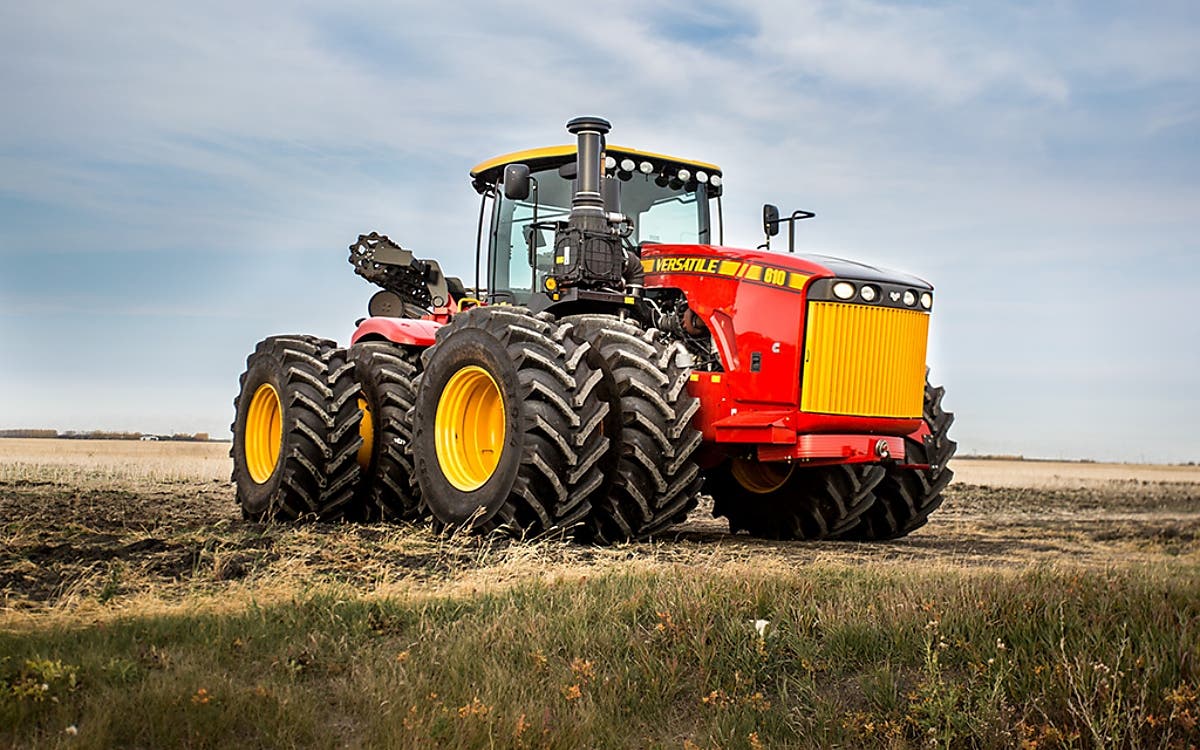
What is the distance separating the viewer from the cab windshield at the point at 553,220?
12.5m

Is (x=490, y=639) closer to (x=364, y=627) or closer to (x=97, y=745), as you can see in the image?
(x=364, y=627)

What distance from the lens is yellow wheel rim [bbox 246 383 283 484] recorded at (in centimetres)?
1427

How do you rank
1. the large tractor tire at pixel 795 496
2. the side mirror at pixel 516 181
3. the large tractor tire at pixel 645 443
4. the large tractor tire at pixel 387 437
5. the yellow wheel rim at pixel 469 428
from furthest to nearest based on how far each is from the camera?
the large tractor tire at pixel 387 437 < the large tractor tire at pixel 795 496 < the yellow wheel rim at pixel 469 428 < the side mirror at pixel 516 181 < the large tractor tire at pixel 645 443

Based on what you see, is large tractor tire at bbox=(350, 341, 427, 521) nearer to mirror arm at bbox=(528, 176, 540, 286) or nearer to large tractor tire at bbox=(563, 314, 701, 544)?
mirror arm at bbox=(528, 176, 540, 286)

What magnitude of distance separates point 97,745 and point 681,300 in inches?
295

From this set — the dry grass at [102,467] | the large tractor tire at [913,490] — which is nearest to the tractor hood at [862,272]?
the large tractor tire at [913,490]

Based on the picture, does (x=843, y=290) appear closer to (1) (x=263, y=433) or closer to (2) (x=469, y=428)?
(2) (x=469, y=428)

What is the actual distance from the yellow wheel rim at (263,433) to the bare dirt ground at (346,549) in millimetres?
704

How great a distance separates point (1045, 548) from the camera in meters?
11.5

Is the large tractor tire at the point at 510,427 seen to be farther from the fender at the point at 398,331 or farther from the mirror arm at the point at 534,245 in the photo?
the fender at the point at 398,331

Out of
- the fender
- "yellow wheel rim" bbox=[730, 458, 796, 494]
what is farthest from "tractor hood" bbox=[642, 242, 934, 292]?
the fender

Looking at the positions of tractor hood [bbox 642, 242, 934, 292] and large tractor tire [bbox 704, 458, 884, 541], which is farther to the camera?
large tractor tire [bbox 704, 458, 884, 541]

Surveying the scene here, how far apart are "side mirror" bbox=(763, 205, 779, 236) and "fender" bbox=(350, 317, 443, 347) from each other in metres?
3.77

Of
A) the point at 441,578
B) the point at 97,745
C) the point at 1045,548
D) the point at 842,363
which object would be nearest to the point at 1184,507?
the point at 1045,548
